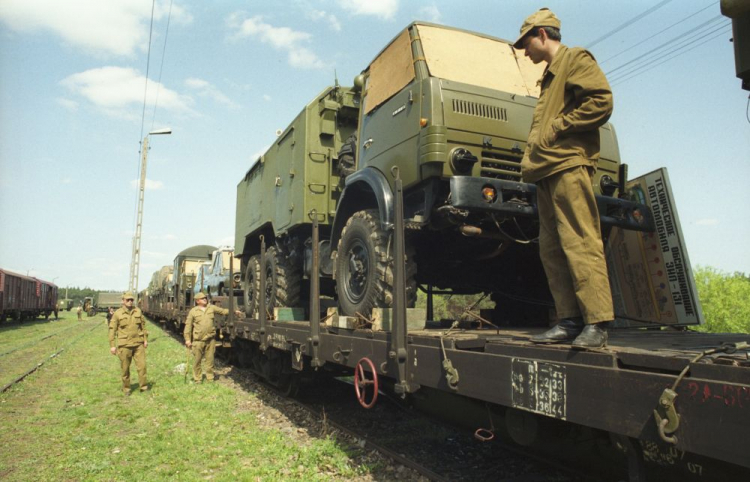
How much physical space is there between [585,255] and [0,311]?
33104mm

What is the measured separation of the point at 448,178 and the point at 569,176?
156cm

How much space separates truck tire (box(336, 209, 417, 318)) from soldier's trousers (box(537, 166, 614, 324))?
175 cm

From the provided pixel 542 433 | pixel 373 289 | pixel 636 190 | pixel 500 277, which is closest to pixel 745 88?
pixel 542 433

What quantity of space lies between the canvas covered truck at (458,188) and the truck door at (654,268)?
0.04 ft

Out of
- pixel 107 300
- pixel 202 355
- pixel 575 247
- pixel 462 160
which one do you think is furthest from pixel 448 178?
pixel 107 300

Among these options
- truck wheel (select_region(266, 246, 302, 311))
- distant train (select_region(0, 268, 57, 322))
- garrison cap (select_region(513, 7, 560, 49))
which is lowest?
truck wheel (select_region(266, 246, 302, 311))

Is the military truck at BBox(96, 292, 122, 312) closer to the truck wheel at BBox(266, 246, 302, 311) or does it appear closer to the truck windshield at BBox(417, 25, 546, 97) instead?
the truck wheel at BBox(266, 246, 302, 311)

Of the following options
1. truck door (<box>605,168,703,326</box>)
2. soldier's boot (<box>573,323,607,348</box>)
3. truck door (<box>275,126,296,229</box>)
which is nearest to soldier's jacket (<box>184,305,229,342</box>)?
truck door (<box>275,126,296,229</box>)

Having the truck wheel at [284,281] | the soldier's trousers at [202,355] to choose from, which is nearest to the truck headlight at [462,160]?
the truck wheel at [284,281]

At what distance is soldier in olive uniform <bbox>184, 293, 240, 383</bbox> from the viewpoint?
→ 10500 millimetres

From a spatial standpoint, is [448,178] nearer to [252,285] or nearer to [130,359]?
[252,285]

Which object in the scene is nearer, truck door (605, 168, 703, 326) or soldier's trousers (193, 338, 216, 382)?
truck door (605, 168, 703, 326)

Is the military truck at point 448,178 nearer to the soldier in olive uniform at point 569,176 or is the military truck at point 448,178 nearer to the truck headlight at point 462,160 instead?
the truck headlight at point 462,160

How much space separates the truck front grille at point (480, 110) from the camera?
4336mm
